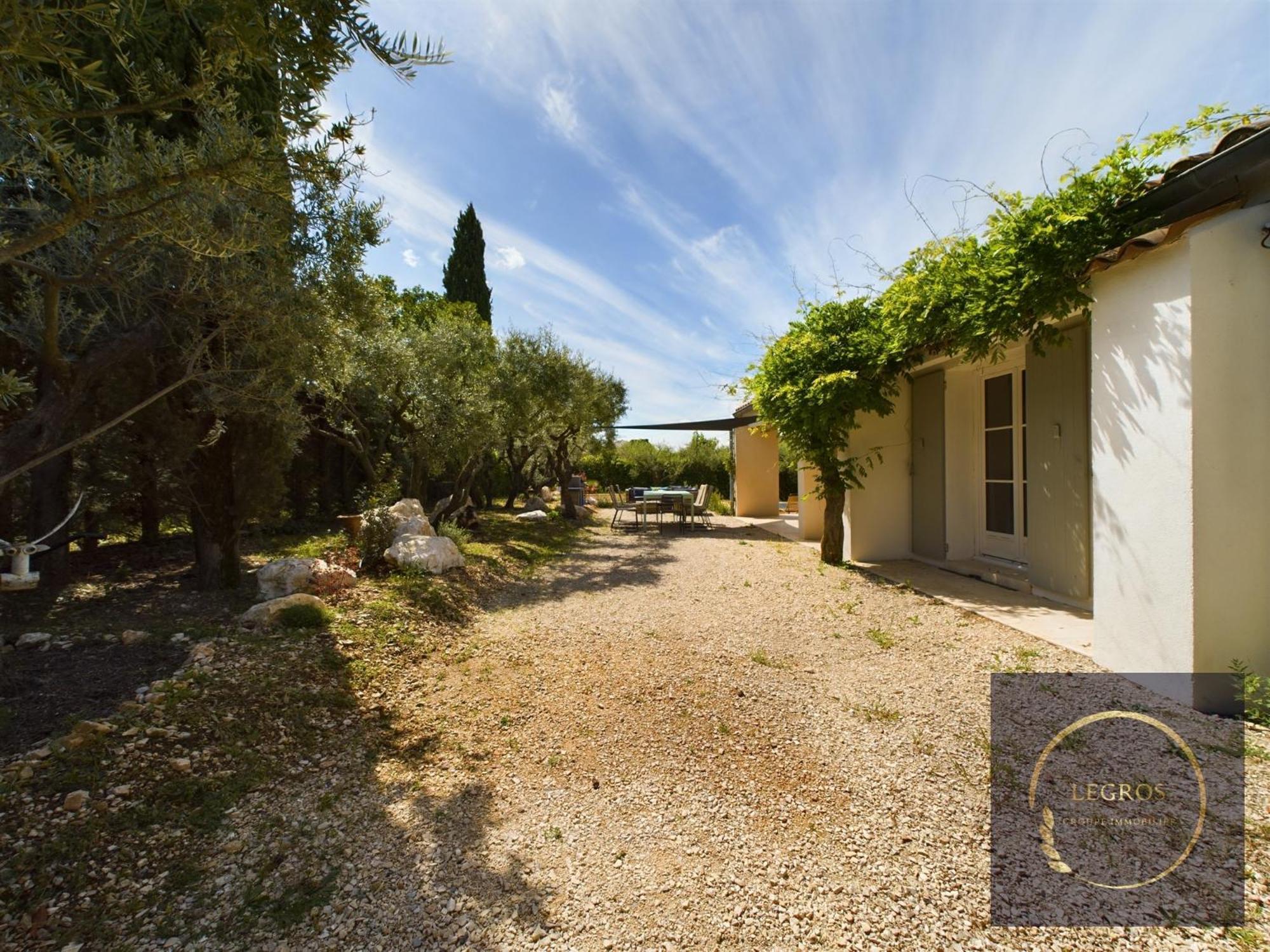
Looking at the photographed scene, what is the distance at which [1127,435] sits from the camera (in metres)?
3.38

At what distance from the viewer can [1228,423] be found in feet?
9.77

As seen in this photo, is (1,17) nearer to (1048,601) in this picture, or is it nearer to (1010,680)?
(1010,680)

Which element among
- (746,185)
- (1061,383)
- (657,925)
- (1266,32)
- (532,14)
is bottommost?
(657,925)

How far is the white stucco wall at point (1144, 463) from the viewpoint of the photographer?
9.89 ft

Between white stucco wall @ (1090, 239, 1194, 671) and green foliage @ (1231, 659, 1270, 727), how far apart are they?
0.23m

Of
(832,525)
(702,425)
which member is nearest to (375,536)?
(832,525)

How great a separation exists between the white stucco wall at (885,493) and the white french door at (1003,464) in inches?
41.1

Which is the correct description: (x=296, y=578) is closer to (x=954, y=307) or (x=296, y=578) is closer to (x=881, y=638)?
(x=881, y=638)

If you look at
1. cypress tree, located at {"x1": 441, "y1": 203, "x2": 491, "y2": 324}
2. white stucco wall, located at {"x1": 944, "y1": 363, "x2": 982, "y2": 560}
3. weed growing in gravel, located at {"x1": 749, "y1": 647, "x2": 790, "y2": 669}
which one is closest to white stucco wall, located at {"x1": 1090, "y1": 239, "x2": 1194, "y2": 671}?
weed growing in gravel, located at {"x1": 749, "y1": 647, "x2": 790, "y2": 669}

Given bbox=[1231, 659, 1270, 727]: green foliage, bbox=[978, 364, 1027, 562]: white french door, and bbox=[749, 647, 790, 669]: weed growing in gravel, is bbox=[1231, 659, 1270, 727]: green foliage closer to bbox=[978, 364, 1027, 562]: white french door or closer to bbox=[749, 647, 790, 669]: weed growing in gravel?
bbox=[749, 647, 790, 669]: weed growing in gravel

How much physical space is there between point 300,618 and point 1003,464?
779 centimetres

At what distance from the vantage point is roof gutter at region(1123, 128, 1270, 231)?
9.01 feet

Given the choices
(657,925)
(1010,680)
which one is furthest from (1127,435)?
(657,925)

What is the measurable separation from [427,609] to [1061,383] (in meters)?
6.74
